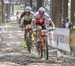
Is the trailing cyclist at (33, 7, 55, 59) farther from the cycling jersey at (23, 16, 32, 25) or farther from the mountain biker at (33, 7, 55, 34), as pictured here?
the cycling jersey at (23, 16, 32, 25)

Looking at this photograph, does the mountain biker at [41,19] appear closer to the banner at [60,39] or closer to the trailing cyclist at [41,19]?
the trailing cyclist at [41,19]

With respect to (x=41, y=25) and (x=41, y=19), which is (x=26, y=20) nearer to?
(x=41, y=19)

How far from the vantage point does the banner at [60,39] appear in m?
14.4

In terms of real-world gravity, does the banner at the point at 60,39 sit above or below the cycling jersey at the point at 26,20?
below

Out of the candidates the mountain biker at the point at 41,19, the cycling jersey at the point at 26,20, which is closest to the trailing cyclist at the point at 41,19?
the mountain biker at the point at 41,19

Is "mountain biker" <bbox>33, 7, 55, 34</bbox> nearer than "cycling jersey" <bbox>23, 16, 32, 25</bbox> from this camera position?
Yes

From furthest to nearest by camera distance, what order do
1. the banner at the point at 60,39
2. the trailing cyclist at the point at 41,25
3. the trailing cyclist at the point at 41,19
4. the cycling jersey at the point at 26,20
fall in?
the cycling jersey at the point at 26,20
the banner at the point at 60,39
the trailing cyclist at the point at 41,19
the trailing cyclist at the point at 41,25

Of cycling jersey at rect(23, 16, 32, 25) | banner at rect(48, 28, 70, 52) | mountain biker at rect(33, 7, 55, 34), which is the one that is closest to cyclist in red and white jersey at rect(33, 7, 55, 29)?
mountain biker at rect(33, 7, 55, 34)

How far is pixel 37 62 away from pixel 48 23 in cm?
184

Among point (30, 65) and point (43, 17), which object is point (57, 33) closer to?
point (43, 17)

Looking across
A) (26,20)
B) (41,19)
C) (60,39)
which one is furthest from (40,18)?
(26,20)

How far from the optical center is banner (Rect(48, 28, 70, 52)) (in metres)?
14.4

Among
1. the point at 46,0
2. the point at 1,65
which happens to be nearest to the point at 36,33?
the point at 1,65

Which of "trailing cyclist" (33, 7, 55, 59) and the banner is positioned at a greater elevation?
"trailing cyclist" (33, 7, 55, 59)
